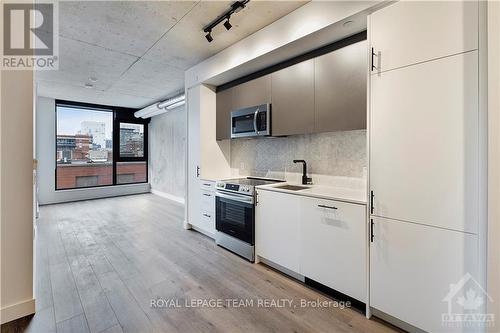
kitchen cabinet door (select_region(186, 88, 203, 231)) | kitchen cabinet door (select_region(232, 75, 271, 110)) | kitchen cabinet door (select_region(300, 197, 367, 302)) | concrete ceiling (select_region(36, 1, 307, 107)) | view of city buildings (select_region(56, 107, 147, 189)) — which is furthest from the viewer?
view of city buildings (select_region(56, 107, 147, 189))

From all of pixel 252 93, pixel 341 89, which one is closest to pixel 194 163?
pixel 252 93

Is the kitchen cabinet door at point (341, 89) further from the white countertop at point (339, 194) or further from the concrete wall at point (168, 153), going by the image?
the concrete wall at point (168, 153)

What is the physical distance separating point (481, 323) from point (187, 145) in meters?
3.95

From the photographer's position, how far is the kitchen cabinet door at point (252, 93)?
3.12m

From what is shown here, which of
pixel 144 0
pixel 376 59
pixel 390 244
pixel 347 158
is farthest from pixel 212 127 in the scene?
pixel 390 244

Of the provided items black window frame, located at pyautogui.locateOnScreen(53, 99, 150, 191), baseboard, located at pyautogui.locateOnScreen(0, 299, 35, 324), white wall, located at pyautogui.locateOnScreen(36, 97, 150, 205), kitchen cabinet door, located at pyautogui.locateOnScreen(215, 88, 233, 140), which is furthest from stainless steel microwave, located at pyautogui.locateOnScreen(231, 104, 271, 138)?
white wall, located at pyautogui.locateOnScreen(36, 97, 150, 205)

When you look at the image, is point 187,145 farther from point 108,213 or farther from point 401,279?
point 401,279

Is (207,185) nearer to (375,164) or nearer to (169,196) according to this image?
(375,164)

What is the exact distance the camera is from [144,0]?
2303 millimetres

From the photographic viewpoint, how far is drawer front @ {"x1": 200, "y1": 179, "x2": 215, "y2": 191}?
Answer: 3.67m

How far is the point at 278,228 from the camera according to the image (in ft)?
8.76

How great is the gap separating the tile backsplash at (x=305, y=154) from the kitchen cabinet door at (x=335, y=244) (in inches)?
26.0

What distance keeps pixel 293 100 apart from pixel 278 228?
1.47 metres

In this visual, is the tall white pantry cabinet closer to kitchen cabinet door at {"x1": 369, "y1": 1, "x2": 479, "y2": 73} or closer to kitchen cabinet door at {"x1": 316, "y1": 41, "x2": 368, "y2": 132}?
A: kitchen cabinet door at {"x1": 369, "y1": 1, "x2": 479, "y2": 73}
